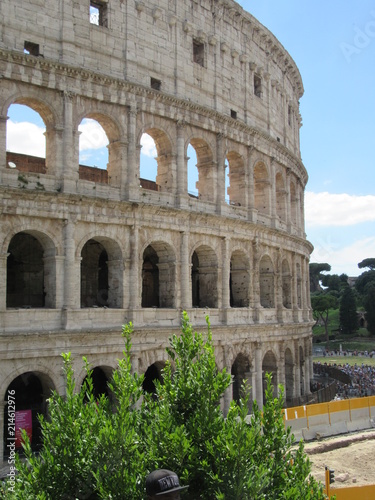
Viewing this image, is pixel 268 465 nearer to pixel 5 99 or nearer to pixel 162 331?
pixel 162 331

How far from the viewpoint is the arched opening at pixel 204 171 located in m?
24.0

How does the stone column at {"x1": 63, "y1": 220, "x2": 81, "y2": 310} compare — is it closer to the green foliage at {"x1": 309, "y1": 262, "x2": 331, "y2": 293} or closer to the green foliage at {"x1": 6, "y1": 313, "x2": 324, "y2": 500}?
the green foliage at {"x1": 6, "y1": 313, "x2": 324, "y2": 500}

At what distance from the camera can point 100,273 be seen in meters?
23.1

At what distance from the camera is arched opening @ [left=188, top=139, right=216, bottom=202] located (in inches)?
943

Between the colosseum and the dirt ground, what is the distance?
3.68m

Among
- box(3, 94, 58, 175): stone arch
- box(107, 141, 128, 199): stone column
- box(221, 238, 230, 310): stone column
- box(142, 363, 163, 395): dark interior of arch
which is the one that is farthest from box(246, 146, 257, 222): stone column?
box(3, 94, 58, 175): stone arch

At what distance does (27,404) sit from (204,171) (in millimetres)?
11564

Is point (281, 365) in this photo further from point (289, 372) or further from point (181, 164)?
point (181, 164)

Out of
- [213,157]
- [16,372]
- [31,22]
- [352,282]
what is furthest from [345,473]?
[352,282]

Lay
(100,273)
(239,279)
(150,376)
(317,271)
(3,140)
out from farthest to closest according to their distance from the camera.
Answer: (317,271), (239,279), (100,273), (150,376), (3,140)

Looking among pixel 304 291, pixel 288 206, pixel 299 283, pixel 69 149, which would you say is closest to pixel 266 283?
pixel 288 206

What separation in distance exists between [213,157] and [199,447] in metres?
17.4

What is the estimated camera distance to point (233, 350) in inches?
933

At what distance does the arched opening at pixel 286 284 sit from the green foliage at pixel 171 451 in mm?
21518
